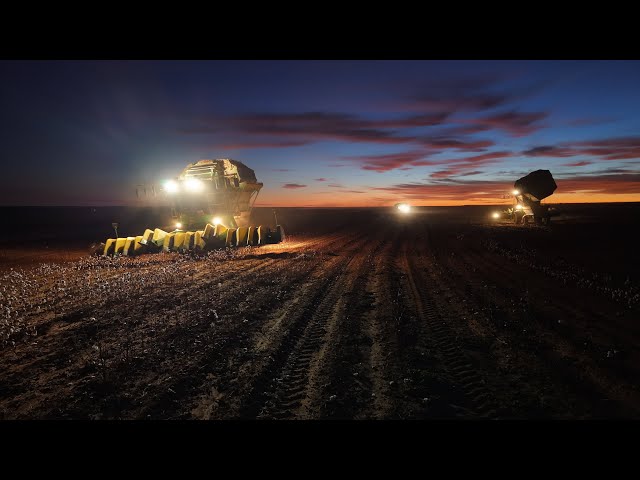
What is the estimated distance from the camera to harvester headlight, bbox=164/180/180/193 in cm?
2145

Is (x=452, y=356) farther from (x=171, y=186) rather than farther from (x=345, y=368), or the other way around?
(x=171, y=186)

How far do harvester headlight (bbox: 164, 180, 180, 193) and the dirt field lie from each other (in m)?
10.7

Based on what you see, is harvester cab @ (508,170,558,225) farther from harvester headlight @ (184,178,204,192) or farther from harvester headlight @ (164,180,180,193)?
harvester headlight @ (164,180,180,193)

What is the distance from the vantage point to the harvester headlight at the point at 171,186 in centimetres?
2145

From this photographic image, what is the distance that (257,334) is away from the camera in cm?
649

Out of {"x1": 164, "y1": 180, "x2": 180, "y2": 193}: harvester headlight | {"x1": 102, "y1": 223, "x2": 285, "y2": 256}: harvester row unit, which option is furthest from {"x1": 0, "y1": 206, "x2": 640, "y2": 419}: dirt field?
{"x1": 164, "y1": 180, "x2": 180, "y2": 193}: harvester headlight

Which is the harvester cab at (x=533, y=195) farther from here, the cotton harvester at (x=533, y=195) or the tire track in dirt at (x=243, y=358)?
the tire track in dirt at (x=243, y=358)

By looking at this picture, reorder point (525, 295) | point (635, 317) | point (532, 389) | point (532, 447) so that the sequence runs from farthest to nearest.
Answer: point (525, 295) < point (635, 317) < point (532, 389) < point (532, 447)

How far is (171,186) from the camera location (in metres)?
21.6

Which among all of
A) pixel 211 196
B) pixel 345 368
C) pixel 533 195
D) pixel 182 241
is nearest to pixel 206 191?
pixel 211 196

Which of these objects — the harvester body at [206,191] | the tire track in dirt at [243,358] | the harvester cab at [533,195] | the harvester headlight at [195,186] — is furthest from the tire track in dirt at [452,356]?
the harvester cab at [533,195]

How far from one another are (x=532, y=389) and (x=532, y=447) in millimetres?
3772
